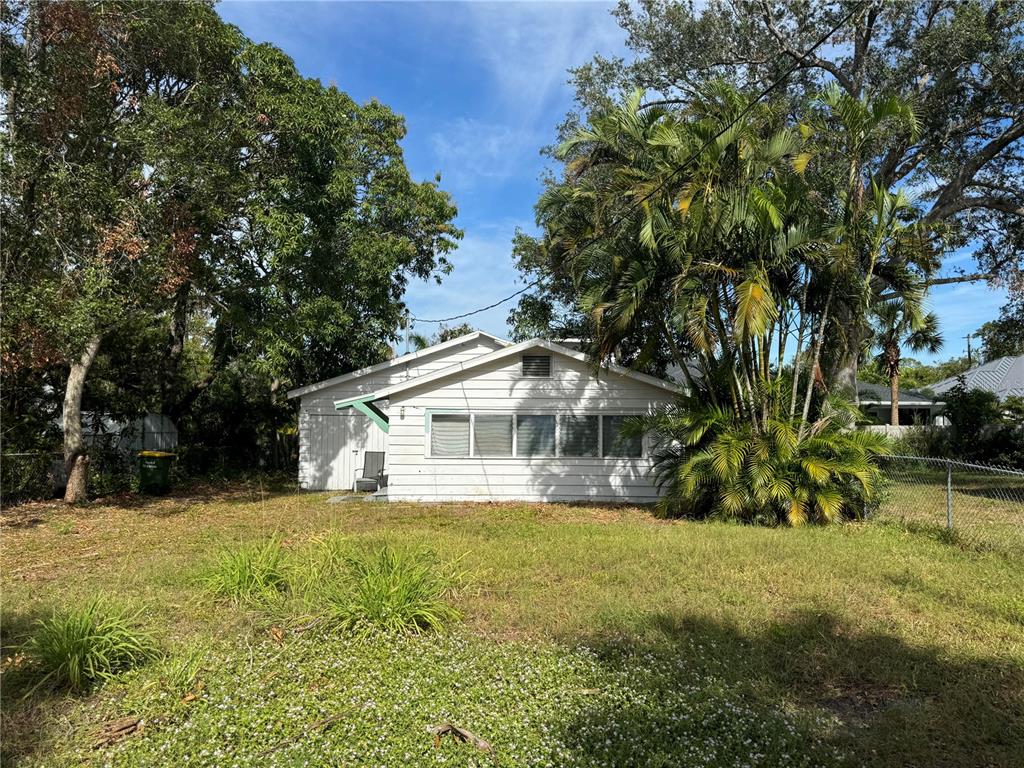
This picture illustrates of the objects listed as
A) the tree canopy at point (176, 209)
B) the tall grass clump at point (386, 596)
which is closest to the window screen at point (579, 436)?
the tree canopy at point (176, 209)

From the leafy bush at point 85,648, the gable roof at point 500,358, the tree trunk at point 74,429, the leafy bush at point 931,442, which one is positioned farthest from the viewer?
the leafy bush at point 931,442

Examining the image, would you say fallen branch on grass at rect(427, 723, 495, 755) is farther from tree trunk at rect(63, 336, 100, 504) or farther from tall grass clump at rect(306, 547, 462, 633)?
tree trunk at rect(63, 336, 100, 504)

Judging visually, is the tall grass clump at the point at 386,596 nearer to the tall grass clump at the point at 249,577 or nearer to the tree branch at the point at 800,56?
the tall grass clump at the point at 249,577

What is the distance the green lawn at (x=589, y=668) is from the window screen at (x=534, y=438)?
5305 mm

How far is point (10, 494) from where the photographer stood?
12.2 meters

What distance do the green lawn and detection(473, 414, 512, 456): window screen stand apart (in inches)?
211

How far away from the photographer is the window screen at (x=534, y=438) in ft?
43.1

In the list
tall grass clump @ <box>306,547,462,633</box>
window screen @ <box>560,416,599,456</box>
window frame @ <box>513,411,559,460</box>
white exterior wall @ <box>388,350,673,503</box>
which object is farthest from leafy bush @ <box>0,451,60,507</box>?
window screen @ <box>560,416,599,456</box>

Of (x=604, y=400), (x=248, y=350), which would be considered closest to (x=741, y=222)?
(x=604, y=400)

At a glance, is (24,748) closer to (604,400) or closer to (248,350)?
(604,400)

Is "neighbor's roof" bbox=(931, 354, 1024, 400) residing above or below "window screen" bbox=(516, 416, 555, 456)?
above

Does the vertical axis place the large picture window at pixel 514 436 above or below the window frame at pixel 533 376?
below

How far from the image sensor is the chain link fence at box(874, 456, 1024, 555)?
8.12 meters

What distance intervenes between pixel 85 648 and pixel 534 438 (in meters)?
9.67
